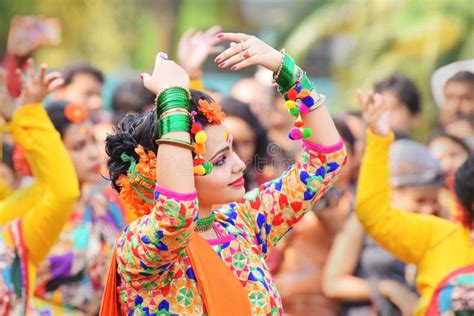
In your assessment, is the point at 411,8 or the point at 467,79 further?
the point at 411,8

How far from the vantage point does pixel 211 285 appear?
307 centimetres

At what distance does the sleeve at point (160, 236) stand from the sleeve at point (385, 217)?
1513 mm

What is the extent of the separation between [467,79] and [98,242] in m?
3.36

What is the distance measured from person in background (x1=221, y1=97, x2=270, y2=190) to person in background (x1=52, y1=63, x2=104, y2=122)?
61.1 inches

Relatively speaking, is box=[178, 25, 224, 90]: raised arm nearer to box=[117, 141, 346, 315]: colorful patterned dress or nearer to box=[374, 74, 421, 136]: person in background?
box=[117, 141, 346, 315]: colorful patterned dress

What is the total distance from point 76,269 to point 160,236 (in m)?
2.32

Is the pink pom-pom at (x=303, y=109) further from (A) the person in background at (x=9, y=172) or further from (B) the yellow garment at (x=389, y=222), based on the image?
(A) the person in background at (x=9, y=172)

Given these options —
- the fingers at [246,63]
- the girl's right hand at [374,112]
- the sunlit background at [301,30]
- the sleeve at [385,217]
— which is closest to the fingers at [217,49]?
the girl's right hand at [374,112]

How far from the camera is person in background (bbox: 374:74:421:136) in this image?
7.23 m

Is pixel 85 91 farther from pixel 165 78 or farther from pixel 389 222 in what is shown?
pixel 165 78

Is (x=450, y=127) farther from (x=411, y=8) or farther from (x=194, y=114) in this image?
(x=411, y=8)

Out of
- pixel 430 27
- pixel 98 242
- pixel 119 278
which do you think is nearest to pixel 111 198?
pixel 98 242

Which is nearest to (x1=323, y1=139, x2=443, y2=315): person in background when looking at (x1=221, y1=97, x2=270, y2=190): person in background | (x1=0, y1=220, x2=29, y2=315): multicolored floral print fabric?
(x1=221, y1=97, x2=270, y2=190): person in background

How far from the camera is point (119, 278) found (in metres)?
3.13
